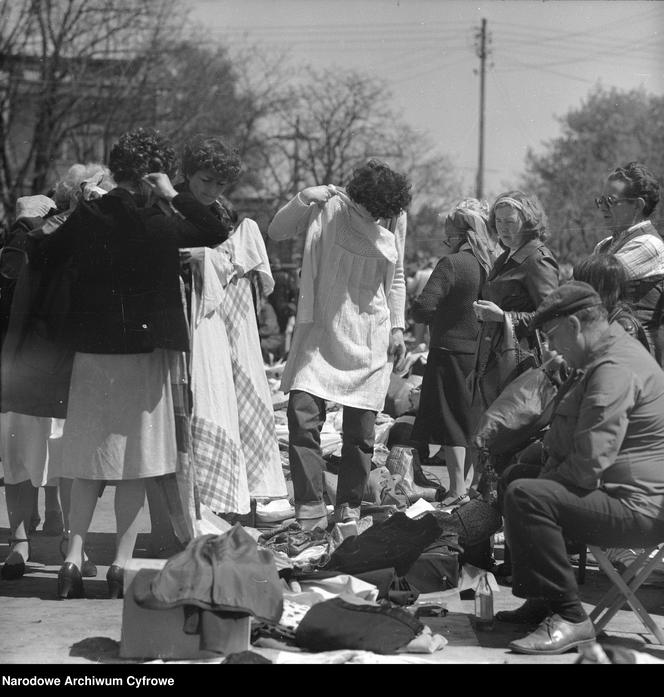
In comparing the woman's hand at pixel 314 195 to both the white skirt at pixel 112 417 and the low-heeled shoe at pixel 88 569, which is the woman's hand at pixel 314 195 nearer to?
the white skirt at pixel 112 417

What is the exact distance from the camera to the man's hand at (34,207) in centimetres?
540

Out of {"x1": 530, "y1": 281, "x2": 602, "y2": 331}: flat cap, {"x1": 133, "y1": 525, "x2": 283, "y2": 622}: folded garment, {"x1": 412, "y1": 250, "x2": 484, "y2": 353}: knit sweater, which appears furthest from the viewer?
{"x1": 412, "y1": 250, "x2": 484, "y2": 353}: knit sweater

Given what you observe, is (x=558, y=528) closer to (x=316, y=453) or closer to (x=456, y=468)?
(x=316, y=453)

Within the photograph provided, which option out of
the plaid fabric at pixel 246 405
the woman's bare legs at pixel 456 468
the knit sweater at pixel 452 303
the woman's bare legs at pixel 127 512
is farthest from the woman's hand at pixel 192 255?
the woman's bare legs at pixel 456 468

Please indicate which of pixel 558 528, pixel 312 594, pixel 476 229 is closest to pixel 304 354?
pixel 476 229

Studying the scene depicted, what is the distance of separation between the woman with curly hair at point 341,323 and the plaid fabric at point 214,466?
23.7 inches

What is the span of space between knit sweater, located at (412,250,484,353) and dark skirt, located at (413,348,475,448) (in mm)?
80

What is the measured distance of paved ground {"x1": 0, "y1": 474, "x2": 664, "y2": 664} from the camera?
391 cm

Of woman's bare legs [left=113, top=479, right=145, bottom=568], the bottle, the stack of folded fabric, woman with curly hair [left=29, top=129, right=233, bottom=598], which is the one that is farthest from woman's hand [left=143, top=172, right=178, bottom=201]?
the stack of folded fabric

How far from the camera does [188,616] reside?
376 cm

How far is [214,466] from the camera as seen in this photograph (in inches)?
206

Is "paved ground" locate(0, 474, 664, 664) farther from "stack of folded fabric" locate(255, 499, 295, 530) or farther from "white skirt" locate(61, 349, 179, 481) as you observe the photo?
"stack of folded fabric" locate(255, 499, 295, 530)

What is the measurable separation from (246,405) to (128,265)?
4.18ft

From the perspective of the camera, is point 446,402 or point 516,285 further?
point 446,402
